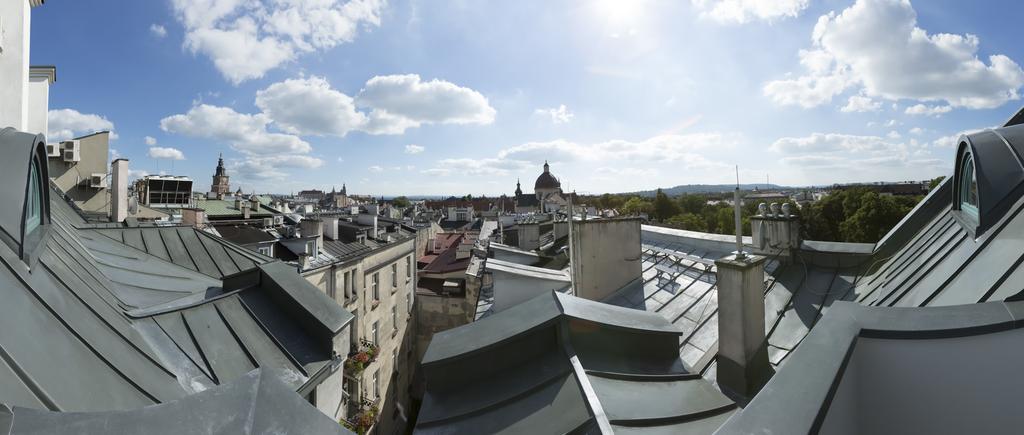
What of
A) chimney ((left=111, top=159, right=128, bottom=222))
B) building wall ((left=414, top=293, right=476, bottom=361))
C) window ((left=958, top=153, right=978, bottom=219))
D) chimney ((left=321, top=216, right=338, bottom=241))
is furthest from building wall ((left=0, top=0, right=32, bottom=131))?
building wall ((left=414, top=293, right=476, bottom=361))

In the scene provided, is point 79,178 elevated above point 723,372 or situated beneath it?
elevated above

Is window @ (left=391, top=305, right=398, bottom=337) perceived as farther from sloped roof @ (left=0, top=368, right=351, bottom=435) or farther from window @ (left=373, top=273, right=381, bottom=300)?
sloped roof @ (left=0, top=368, right=351, bottom=435)

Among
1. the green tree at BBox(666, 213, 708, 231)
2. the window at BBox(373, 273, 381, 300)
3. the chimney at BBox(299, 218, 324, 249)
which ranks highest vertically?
the chimney at BBox(299, 218, 324, 249)

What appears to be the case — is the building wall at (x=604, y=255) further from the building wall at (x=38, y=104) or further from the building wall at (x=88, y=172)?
the building wall at (x=88, y=172)

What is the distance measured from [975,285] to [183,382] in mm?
6973

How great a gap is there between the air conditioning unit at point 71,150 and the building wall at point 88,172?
1.05 ft

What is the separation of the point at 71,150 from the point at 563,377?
25.0m

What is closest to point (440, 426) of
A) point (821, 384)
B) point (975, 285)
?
point (821, 384)

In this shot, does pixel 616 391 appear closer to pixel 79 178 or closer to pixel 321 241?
pixel 321 241

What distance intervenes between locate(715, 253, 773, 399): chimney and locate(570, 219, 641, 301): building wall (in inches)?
160

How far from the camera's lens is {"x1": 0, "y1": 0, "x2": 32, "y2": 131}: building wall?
819cm

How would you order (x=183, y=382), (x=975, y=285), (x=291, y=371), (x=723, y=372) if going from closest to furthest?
1. (x=975, y=285)
2. (x=183, y=382)
3. (x=291, y=371)
4. (x=723, y=372)

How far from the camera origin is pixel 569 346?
3.49m

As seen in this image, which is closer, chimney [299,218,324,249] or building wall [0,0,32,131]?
building wall [0,0,32,131]
